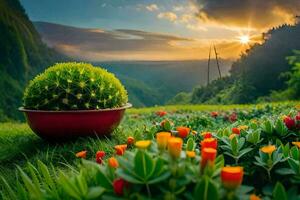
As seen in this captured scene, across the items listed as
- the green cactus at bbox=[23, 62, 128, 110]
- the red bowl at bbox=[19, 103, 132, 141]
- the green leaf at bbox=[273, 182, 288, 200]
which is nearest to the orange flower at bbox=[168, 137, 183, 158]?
the green leaf at bbox=[273, 182, 288, 200]

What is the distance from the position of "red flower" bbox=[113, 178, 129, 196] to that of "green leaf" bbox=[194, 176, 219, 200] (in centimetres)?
27

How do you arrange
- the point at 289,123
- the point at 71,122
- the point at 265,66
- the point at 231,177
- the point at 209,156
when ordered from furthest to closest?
the point at 265,66 < the point at 71,122 < the point at 289,123 < the point at 209,156 < the point at 231,177

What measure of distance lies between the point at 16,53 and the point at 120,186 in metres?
59.2

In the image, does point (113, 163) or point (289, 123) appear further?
point (289, 123)

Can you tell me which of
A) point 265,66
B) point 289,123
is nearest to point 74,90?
point 289,123

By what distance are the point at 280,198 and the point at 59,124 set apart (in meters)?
4.03

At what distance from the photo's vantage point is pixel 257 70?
30.2 m

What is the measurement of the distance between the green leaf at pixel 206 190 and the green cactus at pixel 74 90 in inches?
159

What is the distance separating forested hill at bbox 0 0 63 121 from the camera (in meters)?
51.3

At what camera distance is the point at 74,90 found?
5633 mm

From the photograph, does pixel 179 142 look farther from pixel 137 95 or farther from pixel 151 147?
pixel 137 95

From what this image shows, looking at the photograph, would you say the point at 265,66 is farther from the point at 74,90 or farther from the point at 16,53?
the point at 16,53

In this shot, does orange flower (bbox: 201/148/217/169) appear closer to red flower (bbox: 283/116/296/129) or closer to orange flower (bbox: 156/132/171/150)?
orange flower (bbox: 156/132/171/150)

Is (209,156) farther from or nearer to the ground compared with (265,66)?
nearer to the ground
